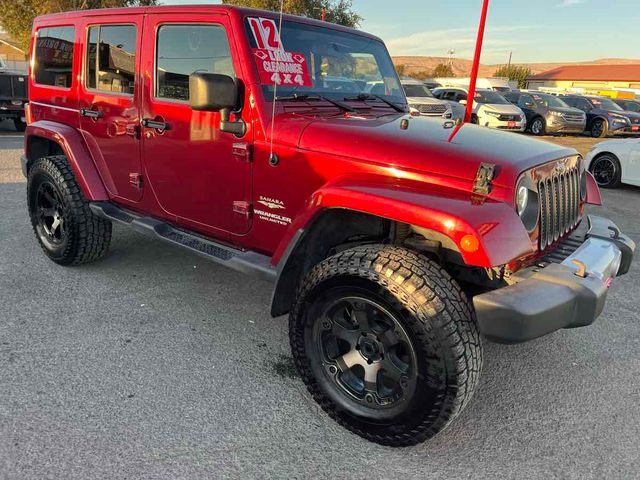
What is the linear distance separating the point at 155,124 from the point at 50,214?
1551mm

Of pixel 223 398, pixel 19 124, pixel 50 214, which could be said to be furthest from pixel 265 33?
pixel 19 124

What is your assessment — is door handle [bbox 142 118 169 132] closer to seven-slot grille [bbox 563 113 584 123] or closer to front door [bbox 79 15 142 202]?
front door [bbox 79 15 142 202]

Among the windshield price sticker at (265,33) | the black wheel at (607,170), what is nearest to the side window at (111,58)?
the windshield price sticker at (265,33)

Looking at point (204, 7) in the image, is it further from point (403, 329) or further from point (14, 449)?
point (14, 449)

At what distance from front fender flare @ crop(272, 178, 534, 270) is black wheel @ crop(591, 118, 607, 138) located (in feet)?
60.9

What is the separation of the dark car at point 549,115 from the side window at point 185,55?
680 inches

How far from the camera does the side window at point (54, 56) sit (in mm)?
4156

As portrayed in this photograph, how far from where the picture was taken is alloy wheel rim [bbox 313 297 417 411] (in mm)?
2310

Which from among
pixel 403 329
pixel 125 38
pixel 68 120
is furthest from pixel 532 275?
pixel 68 120

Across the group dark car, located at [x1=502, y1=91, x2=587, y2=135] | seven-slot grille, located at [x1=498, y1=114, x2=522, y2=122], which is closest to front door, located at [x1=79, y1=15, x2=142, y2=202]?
seven-slot grille, located at [x1=498, y1=114, x2=522, y2=122]

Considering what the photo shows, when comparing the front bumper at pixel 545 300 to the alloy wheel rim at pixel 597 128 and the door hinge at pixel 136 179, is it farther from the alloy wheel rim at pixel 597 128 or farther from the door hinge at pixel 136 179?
the alloy wheel rim at pixel 597 128

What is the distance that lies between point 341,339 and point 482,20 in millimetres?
5187

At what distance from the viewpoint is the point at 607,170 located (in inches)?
341

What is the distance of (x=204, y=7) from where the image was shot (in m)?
3.12
